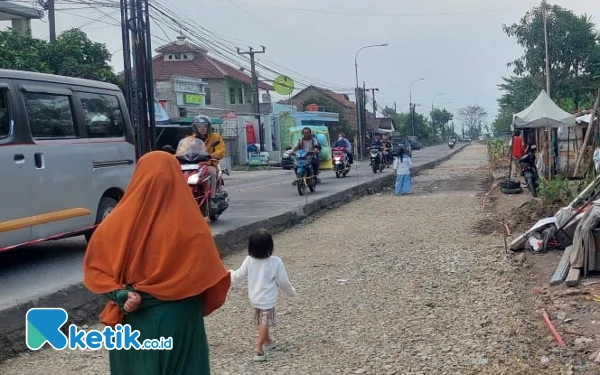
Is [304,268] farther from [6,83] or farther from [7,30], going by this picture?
[7,30]

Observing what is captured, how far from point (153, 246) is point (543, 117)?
49.8 feet

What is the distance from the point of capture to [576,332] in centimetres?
509

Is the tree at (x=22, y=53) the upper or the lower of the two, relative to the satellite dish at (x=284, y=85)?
lower

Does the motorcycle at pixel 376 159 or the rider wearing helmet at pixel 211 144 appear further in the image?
the motorcycle at pixel 376 159

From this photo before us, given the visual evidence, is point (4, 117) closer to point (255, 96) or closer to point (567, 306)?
point (567, 306)

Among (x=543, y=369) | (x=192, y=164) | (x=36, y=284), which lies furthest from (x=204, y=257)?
(x=192, y=164)

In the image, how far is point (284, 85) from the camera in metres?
45.3

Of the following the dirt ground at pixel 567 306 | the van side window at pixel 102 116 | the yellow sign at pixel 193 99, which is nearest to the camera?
the dirt ground at pixel 567 306

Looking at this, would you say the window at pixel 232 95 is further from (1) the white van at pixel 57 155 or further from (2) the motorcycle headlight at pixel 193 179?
(1) the white van at pixel 57 155

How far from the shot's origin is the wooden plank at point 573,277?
640cm

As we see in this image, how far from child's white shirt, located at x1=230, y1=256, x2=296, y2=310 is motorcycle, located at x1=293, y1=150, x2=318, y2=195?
1132 centimetres

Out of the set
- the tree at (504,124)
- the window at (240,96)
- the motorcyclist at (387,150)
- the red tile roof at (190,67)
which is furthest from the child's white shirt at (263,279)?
the tree at (504,124)

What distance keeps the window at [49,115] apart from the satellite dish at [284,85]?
3814 cm

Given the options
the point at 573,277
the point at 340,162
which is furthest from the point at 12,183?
the point at 340,162
